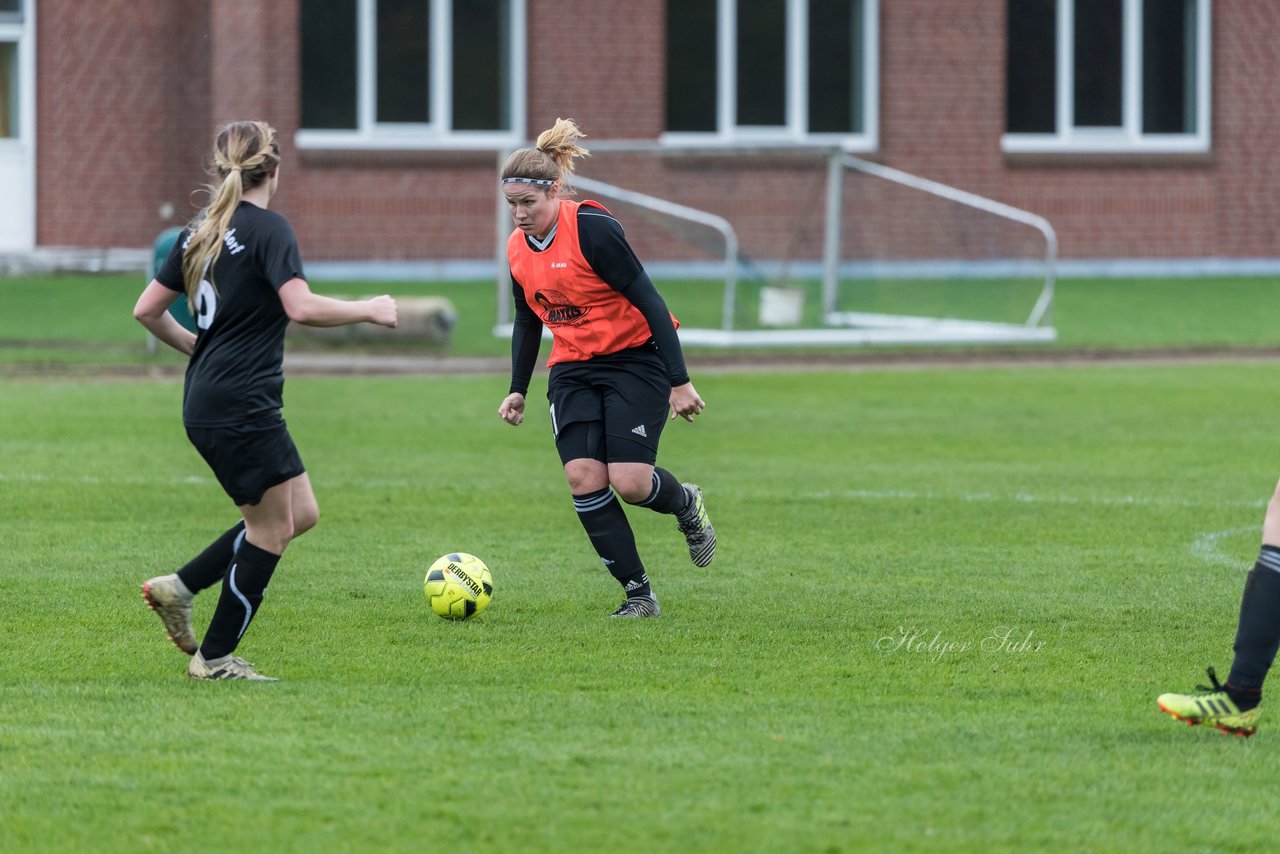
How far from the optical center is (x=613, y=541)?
24.7ft

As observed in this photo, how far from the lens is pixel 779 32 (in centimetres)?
2583

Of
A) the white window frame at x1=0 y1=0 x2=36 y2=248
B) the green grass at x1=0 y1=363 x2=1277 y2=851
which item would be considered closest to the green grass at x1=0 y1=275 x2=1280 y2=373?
the white window frame at x1=0 y1=0 x2=36 y2=248

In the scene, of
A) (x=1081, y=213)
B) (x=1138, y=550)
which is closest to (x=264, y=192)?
(x=1138, y=550)

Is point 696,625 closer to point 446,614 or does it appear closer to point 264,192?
point 446,614

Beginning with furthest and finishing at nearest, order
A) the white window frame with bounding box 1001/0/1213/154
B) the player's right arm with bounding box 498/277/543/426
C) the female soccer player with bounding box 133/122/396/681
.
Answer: the white window frame with bounding box 1001/0/1213/154
the player's right arm with bounding box 498/277/543/426
the female soccer player with bounding box 133/122/396/681

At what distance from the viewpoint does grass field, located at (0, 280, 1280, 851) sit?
15.8ft

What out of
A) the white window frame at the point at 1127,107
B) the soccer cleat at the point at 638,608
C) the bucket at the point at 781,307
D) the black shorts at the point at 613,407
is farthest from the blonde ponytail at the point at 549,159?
the white window frame at the point at 1127,107

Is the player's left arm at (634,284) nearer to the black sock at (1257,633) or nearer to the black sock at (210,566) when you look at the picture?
the black sock at (210,566)

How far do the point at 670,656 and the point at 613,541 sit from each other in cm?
90

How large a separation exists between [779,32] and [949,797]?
71.4 ft

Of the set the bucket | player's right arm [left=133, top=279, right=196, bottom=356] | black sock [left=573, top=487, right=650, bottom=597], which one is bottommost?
black sock [left=573, top=487, right=650, bottom=597]

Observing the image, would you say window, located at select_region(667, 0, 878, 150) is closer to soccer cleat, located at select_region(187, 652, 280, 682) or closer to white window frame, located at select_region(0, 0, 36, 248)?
white window frame, located at select_region(0, 0, 36, 248)

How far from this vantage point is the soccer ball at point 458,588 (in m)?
7.38

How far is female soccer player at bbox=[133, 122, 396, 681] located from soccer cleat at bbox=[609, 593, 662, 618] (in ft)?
5.16
